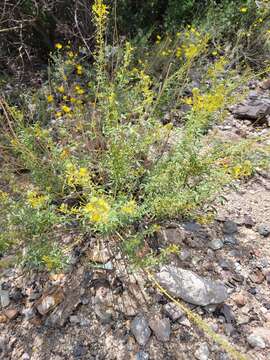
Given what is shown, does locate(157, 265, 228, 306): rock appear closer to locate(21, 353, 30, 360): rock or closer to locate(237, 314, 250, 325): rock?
locate(237, 314, 250, 325): rock

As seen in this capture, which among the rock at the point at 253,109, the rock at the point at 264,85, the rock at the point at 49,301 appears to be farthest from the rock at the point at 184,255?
the rock at the point at 264,85

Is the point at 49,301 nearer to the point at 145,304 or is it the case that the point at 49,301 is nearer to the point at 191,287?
the point at 145,304

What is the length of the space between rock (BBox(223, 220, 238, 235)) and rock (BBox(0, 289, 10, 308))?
1.69 metres

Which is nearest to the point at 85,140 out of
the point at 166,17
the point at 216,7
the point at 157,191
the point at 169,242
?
the point at 157,191

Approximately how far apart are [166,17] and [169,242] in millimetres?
3333

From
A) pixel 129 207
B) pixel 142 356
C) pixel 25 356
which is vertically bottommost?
pixel 25 356

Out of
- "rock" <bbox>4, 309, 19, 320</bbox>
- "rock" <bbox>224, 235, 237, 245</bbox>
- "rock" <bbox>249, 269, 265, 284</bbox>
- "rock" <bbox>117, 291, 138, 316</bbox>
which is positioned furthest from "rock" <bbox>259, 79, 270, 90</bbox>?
"rock" <bbox>4, 309, 19, 320</bbox>

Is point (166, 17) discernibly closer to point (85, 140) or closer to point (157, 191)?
point (85, 140)

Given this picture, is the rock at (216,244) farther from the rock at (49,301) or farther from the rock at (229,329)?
the rock at (49,301)

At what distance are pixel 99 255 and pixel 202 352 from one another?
91 cm

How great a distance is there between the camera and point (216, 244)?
7.78 ft

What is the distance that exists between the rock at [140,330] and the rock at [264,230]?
3.93 ft

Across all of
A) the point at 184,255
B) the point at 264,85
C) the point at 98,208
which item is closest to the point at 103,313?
the point at 184,255

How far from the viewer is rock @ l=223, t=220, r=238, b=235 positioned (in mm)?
2465
